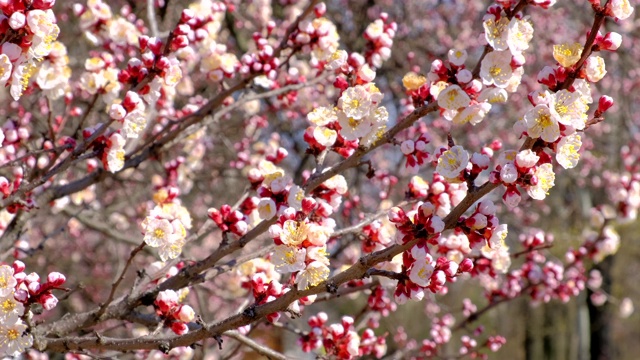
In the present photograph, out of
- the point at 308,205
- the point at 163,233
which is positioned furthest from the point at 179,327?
the point at 308,205

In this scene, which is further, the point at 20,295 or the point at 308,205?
the point at 308,205

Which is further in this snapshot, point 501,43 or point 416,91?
point 416,91

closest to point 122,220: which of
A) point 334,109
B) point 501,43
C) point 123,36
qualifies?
point 123,36

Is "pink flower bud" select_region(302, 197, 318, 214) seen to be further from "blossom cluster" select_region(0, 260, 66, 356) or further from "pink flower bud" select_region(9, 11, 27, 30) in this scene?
"pink flower bud" select_region(9, 11, 27, 30)

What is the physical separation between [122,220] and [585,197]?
8.03 metres

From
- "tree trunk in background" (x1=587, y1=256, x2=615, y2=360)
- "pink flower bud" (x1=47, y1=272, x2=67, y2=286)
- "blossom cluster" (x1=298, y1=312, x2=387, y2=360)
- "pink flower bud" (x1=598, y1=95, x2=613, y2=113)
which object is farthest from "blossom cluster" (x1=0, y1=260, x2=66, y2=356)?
"tree trunk in background" (x1=587, y1=256, x2=615, y2=360)

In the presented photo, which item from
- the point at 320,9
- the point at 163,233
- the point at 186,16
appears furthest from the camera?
the point at 320,9

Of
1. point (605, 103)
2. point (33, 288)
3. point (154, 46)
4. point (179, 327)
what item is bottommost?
point (179, 327)

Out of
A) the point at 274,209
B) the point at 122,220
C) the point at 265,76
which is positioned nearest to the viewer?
the point at 274,209

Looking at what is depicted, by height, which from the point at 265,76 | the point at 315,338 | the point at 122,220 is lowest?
the point at 122,220

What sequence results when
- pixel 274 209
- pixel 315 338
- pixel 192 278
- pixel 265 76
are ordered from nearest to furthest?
pixel 274 209 → pixel 192 278 → pixel 315 338 → pixel 265 76

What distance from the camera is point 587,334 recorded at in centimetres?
1047

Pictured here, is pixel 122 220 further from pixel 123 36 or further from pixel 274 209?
pixel 274 209

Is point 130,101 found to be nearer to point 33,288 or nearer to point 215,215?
point 215,215
